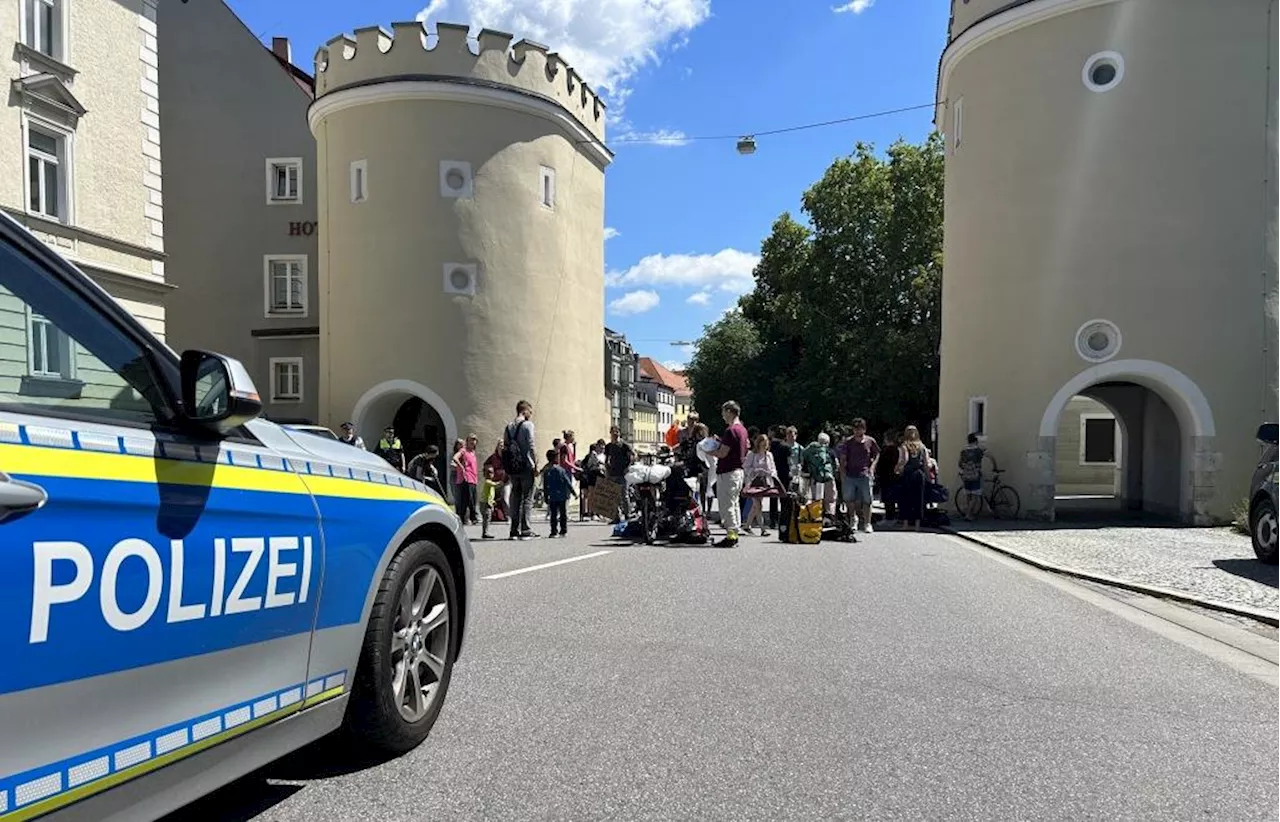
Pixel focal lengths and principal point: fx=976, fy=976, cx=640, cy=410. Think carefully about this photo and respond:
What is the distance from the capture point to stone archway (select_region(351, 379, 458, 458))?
2322cm

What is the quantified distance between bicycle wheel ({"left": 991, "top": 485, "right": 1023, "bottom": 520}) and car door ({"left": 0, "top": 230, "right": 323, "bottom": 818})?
17842 mm

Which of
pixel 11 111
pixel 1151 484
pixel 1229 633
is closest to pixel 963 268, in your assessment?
pixel 1151 484

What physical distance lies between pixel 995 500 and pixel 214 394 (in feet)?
60.6

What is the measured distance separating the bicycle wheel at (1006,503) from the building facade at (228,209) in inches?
714

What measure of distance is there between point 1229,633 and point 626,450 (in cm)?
1229

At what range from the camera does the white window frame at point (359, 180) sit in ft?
77.6

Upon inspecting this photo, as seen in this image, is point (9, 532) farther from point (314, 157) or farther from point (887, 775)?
point (314, 157)

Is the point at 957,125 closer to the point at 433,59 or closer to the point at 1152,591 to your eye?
the point at 433,59

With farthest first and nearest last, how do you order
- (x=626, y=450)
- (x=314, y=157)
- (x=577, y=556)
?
(x=314, y=157) → (x=626, y=450) → (x=577, y=556)

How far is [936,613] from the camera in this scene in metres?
7.45

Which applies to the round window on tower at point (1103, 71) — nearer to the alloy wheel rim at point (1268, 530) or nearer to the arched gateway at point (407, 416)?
the alloy wheel rim at point (1268, 530)

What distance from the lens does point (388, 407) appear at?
2450cm

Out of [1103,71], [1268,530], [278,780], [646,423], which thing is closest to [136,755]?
[278,780]

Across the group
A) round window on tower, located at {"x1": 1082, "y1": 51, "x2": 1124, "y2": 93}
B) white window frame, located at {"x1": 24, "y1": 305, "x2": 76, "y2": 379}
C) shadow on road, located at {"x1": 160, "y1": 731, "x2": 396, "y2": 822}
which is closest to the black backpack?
shadow on road, located at {"x1": 160, "y1": 731, "x2": 396, "y2": 822}
